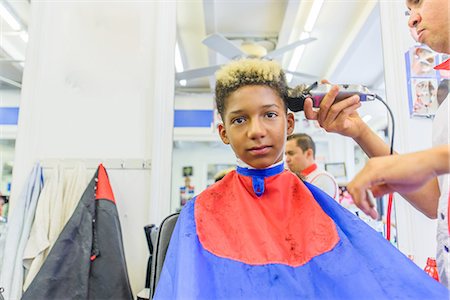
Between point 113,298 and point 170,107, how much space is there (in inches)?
33.6

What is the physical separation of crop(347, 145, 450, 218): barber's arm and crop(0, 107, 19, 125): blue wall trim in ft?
5.51

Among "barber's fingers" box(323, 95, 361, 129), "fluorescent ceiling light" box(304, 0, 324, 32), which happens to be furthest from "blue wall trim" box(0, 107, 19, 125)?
"fluorescent ceiling light" box(304, 0, 324, 32)

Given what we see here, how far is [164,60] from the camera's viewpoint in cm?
164

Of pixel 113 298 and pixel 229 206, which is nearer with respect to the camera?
pixel 229 206

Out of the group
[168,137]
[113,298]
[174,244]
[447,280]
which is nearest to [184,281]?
[174,244]

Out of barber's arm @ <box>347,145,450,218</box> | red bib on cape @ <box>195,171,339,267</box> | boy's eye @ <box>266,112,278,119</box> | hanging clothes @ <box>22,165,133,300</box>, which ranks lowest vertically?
hanging clothes @ <box>22,165,133,300</box>

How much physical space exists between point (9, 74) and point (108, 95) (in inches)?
21.1

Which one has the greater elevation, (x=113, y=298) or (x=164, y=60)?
(x=164, y=60)

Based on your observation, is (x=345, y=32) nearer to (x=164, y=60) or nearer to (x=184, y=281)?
(x=164, y=60)

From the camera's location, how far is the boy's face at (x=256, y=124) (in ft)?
3.02

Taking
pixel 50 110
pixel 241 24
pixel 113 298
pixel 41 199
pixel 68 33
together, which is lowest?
pixel 113 298

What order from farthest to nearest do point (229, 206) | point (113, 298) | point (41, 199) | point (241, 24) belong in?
point (241, 24)
point (41, 199)
point (113, 298)
point (229, 206)

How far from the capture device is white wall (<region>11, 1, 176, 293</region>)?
1.56 meters

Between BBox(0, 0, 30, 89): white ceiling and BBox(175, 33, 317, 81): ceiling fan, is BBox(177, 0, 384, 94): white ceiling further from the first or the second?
BBox(0, 0, 30, 89): white ceiling
